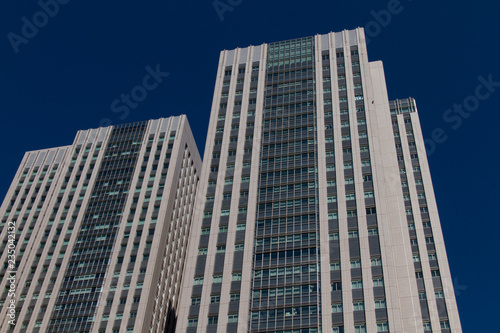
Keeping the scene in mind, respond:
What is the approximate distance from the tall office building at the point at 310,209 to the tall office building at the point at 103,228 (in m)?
22.8

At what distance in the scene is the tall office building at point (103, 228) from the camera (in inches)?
3652

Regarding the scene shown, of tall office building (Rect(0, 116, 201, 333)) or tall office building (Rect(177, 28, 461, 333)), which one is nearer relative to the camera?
tall office building (Rect(177, 28, 461, 333))

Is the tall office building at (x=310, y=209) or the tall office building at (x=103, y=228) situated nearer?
the tall office building at (x=310, y=209)

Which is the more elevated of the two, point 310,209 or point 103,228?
point 103,228

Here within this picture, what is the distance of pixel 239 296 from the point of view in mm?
68625

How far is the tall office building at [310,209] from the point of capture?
66.8 m

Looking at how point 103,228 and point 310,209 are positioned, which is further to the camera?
point 103,228

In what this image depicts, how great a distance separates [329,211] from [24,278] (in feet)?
189

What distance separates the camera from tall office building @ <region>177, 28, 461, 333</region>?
219 feet

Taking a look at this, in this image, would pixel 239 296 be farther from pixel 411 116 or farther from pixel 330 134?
pixel 411 116

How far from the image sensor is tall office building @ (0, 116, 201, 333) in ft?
304

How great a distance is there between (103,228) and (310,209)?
4552 cm

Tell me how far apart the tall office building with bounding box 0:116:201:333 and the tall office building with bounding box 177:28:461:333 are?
22.8 metres

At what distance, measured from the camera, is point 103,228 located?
105 m
